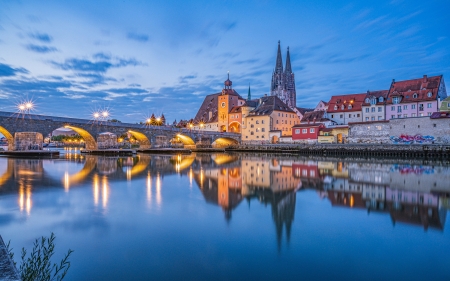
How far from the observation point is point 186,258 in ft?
17.9

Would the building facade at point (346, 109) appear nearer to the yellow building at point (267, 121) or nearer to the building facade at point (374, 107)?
the building facade at point (374, 107)

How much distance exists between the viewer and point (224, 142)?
59031mm

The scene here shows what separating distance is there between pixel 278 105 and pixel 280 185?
4327cm

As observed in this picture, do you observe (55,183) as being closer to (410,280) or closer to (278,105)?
(410,280)

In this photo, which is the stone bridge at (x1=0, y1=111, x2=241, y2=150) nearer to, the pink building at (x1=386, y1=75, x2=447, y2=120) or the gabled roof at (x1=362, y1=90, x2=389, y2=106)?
the gabled roof at (x1=362, y1=90, x2=389, y2=106)

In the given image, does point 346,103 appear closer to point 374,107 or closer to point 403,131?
point 374,107

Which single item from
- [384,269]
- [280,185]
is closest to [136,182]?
[280,185]

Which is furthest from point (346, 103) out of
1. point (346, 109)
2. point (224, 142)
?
point (224, 142)

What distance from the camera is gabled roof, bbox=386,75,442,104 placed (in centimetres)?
4125

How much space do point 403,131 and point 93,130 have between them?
37.9 m

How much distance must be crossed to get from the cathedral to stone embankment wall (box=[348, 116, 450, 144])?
4026 cm

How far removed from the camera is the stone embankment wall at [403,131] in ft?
112

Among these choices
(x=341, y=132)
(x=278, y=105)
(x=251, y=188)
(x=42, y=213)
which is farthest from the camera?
(x=278, y=105)

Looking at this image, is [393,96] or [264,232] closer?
[264,232]
